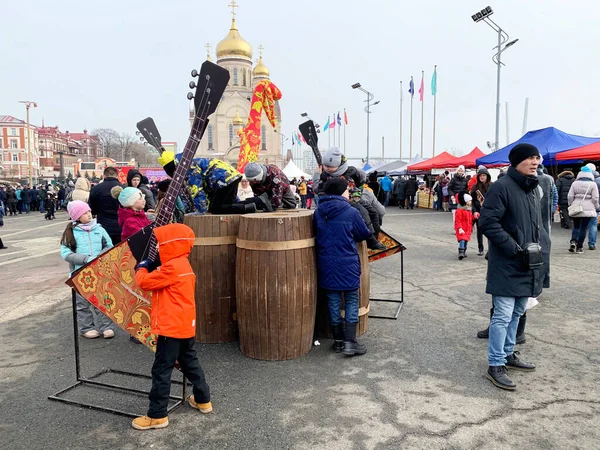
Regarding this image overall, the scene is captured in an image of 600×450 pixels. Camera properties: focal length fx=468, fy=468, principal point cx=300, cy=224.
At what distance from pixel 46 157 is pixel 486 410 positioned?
131402 millimetres

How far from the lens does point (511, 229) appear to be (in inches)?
148

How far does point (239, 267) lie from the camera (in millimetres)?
4137

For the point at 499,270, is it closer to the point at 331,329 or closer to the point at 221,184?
the point at 331,329

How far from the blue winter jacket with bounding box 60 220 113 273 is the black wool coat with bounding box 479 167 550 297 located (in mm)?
3732

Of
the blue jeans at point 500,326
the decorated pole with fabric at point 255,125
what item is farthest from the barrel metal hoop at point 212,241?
the decorated pole with fabric at point 255,125

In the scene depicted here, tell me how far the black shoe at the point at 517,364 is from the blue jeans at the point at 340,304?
1344 mm

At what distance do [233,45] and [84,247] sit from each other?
64.7 metres

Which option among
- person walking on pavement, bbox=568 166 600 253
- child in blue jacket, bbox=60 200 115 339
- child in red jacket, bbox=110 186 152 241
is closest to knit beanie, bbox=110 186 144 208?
child in red jacket, bbox=110 186 152 241

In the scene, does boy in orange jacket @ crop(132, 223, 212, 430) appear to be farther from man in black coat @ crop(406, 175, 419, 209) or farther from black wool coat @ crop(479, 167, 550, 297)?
man in black coat @ crop(406, 175, 419, 209)

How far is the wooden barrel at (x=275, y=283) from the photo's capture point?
3.98 metres

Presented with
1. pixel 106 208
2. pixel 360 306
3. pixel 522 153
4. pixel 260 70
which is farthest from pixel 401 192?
pixel 260 70

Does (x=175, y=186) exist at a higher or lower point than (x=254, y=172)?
lower

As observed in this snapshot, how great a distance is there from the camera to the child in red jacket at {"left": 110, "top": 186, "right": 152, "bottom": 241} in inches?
193

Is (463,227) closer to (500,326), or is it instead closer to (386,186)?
(500,326)
